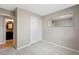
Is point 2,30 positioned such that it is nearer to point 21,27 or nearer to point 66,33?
point 21,27

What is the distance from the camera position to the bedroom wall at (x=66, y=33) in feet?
9.70

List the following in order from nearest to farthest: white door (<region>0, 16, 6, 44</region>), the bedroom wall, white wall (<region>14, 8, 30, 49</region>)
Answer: the bedroom wall, white wall (<region>14, 8, 30, 49</region>), white door (<region>0, 16, 6, 44</region>)

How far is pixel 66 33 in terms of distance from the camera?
3.44m

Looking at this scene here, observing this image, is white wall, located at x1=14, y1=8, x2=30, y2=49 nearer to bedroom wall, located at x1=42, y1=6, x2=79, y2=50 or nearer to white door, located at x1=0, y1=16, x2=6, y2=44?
white door, located at x1=0, y1=16, x2=6, y2=44

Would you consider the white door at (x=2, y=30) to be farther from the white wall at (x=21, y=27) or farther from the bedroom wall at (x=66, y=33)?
the bedroom wall at (x=66, y=33)

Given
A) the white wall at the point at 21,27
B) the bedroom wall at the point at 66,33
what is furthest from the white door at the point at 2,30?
the bedroom wall at the point at 66,33

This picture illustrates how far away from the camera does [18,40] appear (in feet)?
10.7

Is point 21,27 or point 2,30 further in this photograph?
point 2,30

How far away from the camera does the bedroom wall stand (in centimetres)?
296

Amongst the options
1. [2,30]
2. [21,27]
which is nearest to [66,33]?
[21,27]

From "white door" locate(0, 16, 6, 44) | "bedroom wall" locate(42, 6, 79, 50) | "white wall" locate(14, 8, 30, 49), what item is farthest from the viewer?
"white door" locate(0, 16, 6, 44)

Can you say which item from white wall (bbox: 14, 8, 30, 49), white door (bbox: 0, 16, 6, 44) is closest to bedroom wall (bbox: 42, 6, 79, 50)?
white wall (bbox: 14, 8, 30, 49)
